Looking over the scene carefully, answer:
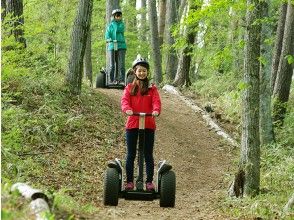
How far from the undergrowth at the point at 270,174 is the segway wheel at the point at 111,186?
1.95 metres

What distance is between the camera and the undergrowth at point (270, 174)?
809 centimetres

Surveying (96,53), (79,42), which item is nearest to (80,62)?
(79,42)

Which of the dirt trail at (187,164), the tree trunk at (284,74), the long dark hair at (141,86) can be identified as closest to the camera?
the long dark hair at (141,86)

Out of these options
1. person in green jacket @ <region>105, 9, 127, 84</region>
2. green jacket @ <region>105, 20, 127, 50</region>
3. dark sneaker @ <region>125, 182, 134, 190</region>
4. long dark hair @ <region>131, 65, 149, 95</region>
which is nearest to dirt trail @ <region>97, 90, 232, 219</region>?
dark sneaker @ <region>125, 182, 134, 190</region>

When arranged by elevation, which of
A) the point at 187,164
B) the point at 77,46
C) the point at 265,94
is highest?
the point at 77,46

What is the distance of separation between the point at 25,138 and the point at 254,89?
179 inches

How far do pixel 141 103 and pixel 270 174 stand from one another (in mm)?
3857

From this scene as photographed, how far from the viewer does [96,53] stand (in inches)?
1212

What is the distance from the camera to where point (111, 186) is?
760 cm

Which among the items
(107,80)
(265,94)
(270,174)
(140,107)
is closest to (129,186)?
(140,107)

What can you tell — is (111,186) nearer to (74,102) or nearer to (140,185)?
(140,185)

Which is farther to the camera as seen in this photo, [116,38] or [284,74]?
[284,74]

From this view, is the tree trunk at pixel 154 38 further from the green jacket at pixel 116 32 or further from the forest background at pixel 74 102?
the green jacket at pixel 116 32

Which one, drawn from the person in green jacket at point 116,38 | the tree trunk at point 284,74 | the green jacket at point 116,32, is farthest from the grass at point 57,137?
the tree trunk at point 284,74
